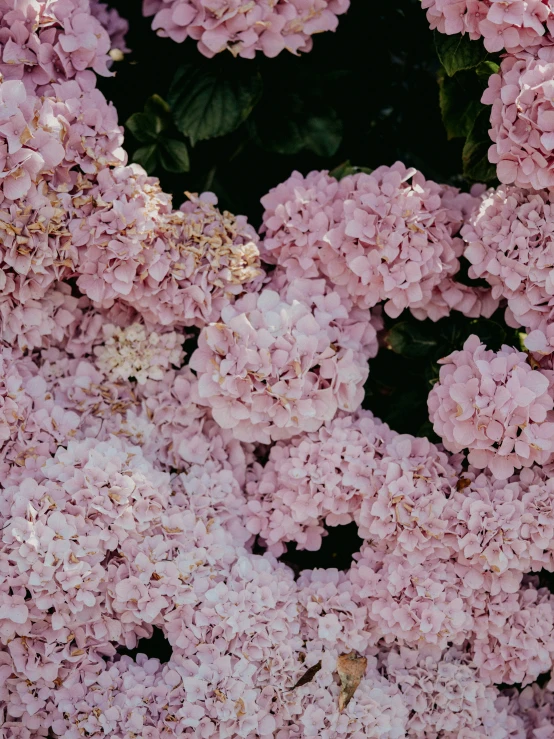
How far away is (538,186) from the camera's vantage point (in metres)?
1.50

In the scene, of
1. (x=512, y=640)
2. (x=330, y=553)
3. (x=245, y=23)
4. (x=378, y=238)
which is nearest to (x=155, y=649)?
(x=330, y=553)

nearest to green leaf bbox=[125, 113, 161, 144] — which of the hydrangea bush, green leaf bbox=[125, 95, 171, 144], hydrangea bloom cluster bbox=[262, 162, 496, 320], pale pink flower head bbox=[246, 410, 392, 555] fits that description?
green leaf bbox=[125, 95, 171, 144]

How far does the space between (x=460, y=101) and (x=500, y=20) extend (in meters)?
0.32

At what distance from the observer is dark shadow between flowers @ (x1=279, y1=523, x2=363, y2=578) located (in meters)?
1.82

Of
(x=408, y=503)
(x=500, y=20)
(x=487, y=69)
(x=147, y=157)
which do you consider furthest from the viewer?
(x=147, y=157)

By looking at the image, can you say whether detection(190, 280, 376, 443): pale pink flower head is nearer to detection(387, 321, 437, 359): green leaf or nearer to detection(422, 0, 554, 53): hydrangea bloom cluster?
detection(387, 321, 437, 359): green leaf

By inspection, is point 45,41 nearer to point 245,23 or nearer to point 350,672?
point 245,23

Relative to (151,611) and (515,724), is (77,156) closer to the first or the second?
(151,611)

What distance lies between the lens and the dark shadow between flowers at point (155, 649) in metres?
1.65

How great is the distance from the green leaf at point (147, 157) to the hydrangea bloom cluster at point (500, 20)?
0.65m

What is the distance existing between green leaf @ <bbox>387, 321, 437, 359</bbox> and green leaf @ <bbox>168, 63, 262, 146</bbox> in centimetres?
55

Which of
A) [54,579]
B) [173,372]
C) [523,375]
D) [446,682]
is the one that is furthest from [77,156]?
[446,682]

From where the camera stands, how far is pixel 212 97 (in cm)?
176

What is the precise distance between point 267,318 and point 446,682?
80cm
